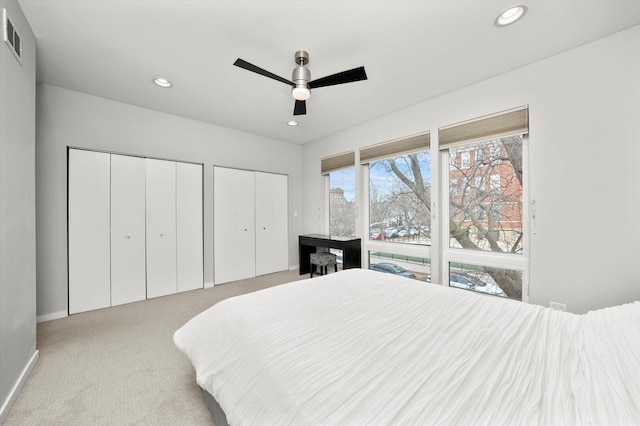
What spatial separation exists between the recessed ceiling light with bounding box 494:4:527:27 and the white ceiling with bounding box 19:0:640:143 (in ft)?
0.16

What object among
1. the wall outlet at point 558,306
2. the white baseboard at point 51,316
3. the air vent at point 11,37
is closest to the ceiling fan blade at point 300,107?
the air vent at point 11,37

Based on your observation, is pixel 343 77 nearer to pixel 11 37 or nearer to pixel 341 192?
pixel 11 37

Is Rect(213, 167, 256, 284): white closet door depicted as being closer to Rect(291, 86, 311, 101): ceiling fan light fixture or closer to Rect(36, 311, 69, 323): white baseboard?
Rect(36, 311, 69, 323): white baseboard

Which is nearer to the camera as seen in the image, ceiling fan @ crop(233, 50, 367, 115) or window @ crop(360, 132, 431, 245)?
ceiling fan @ crop(233, 50, 367, 115)

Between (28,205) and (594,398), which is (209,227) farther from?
(594,398)

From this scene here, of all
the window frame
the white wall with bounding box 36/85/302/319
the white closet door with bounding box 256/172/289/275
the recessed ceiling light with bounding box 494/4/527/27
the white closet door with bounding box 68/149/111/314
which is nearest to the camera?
the recessed ceiling light with bounding box 494/4/527/27

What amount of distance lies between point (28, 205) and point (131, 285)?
174cm

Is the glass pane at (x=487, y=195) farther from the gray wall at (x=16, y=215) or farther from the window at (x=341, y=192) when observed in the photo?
the gray wall at (x=16, y=215)

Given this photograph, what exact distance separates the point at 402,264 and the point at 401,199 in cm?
95

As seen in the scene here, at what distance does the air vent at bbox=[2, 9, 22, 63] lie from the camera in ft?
5.18

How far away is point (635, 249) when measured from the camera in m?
1.98

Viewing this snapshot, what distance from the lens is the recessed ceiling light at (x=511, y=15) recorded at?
180 cm

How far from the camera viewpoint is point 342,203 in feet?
15.2

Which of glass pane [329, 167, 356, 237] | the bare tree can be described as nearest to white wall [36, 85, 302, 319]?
glass pane [329, 167, 356, 237]
